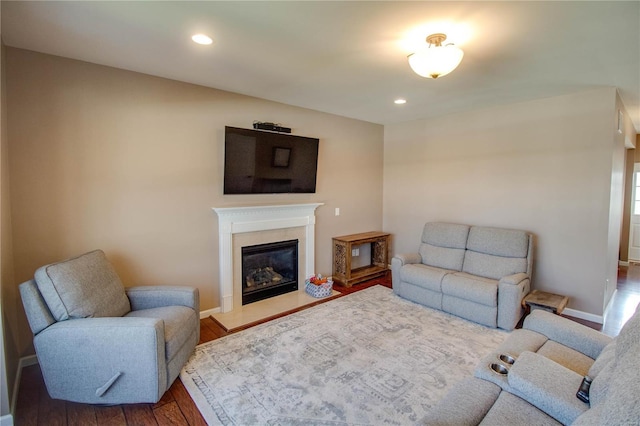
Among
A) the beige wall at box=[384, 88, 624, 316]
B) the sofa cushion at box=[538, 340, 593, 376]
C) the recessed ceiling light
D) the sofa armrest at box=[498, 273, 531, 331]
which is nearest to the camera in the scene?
the sofa cushion at box=[538, 340, 593, 376]

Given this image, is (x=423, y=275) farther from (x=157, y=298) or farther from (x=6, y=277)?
(x=6, y=277)

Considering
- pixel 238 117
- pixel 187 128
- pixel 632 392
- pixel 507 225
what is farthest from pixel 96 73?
pixel 507 225

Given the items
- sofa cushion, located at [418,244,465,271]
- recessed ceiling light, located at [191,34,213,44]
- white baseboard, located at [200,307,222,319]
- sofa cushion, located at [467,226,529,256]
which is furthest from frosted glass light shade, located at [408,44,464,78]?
white baseboard, located at [200,307,222,319]

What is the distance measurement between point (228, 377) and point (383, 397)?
118cm

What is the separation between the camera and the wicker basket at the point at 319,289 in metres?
4.10

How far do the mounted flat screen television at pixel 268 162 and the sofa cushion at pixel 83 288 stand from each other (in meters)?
1.46

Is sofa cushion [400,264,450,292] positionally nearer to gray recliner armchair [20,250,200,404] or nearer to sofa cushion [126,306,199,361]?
sofa cushion [126,306,199,361]

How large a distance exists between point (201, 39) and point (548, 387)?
2.96 m

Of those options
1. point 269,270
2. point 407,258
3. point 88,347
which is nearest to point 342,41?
point 88,347

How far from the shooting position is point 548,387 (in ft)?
4.63

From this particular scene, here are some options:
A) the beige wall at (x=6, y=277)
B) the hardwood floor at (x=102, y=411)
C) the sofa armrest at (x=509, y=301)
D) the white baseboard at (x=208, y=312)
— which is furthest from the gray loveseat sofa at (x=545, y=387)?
the white baseboard at (x=208, y=312)

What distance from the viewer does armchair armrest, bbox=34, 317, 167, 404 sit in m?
1.97

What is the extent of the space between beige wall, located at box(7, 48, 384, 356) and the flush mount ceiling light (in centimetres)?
221

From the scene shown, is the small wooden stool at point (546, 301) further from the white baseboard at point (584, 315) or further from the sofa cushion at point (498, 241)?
the sofa cushion at point (498, 241)
